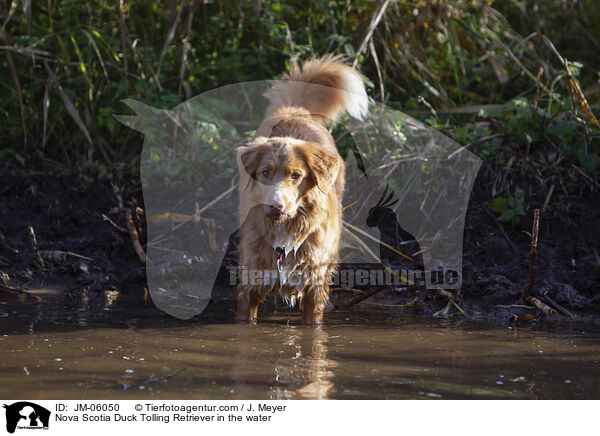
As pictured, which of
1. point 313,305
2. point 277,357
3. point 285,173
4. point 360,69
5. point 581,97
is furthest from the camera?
point 360,69

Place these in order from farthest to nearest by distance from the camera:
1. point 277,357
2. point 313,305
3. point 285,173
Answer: point 313,305 → point 285,173 → point 277,357

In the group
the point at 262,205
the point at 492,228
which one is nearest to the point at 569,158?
the point at 492,228

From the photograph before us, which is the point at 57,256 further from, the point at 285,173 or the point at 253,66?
the point at 253,66

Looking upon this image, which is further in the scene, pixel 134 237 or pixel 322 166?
pixel 134 237

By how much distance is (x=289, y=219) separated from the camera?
4.16 m

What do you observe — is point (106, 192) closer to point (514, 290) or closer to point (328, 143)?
point (328, 143)

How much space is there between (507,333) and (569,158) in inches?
99.2

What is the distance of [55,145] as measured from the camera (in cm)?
650

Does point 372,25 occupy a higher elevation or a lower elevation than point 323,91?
higher
